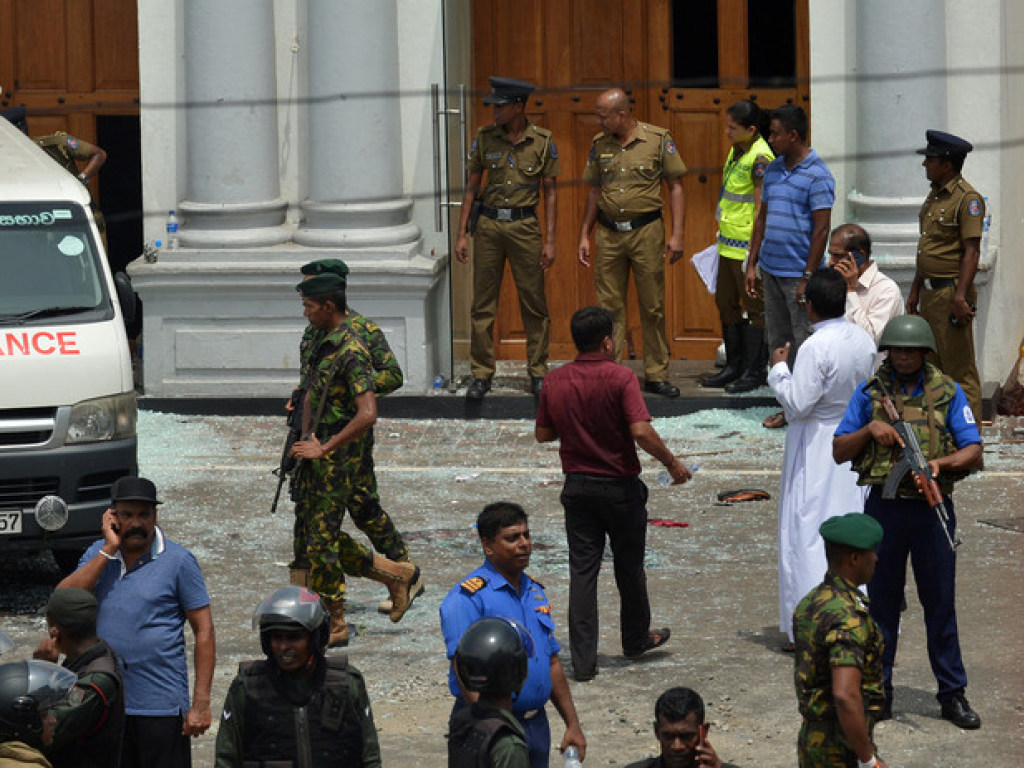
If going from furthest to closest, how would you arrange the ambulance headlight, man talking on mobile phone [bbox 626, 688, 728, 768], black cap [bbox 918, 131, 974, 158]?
black cap [bbox 918, 131, 974, 158] → the ambulance headlight → man talking on mobile phone [bbox 626, 688, 728, 768]

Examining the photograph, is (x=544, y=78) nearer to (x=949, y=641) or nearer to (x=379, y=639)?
(x=379, y=639)

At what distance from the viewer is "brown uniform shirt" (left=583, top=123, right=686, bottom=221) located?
50.0 feet

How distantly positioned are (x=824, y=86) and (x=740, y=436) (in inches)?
111

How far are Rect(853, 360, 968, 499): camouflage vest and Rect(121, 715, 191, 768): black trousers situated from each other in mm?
3106

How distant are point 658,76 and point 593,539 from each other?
778 centimetres

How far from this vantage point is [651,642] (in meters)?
10.1

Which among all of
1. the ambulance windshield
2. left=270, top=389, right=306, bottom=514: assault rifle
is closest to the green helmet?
left=270, top=389, right=306, bottom=514: assault rifle

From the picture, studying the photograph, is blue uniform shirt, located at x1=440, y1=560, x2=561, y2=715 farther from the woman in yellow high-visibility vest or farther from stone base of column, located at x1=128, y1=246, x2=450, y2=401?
stone base of column, located at x1=128, y1=246, x2=450, y2=401

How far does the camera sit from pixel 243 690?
20.8 ft

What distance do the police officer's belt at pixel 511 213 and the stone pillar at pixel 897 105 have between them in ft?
7.74

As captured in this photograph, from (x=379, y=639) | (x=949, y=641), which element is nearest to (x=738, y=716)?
(x=949, y=641)

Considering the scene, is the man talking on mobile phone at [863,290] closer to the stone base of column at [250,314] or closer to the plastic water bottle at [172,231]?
the stone base of column at [250,314]

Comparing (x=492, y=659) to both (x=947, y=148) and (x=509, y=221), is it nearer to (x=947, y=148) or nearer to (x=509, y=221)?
(x=947, y=148)

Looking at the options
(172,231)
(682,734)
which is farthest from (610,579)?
(172,231)
